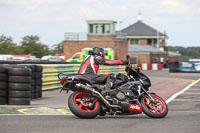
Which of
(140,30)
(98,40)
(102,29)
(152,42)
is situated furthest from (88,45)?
(140,30)

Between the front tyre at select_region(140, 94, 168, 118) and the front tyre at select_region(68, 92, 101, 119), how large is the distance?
96 centimetres

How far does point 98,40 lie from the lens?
215 feet

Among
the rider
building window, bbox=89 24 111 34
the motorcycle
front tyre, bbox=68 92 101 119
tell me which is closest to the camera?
front tyre, bbox=68 92 101 119

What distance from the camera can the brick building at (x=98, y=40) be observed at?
65438mm

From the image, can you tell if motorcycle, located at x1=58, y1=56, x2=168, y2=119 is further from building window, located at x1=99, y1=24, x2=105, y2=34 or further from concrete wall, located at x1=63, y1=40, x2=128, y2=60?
building window, located at x1=99, y1=24, x2=105, y2=34

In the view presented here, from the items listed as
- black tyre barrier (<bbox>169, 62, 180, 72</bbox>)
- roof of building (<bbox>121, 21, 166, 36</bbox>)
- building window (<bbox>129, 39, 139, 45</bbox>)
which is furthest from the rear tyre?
building window (<bbox>129, 39, 139, 45</bbox>)

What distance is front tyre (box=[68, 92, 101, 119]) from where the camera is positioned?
9344mm

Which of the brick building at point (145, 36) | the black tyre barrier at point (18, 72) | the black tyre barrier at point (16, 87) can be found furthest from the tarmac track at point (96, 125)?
the brick building at point (145, 36)

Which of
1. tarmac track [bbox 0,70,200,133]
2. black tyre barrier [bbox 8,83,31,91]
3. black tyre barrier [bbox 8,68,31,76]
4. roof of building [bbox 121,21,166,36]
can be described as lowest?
tarmac track [bbox 0,70,200,133]

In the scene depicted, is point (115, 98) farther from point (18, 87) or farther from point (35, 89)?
point (35, 89)

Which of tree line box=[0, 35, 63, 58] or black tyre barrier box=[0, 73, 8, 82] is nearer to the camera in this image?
black tyre barrier box=[0, 73, 8, 82]

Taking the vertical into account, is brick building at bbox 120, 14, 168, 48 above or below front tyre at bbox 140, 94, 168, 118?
above

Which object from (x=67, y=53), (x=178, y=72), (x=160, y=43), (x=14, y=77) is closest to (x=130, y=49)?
(x=67, y=53)

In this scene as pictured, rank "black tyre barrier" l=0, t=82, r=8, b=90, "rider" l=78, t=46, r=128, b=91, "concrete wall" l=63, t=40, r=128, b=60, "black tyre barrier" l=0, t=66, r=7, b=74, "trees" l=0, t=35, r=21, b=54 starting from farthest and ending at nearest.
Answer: "trees" l=0, t=35, r=21, b=54
"concrete wall" l=63, t=40, r=128, b=60
"black tyre barrier" l=0, t=66, r=7, b=74
"black tyre barrier" l=0, t=82, r=8, b=90
"rider" l=78, t=46, r=128, b=91
